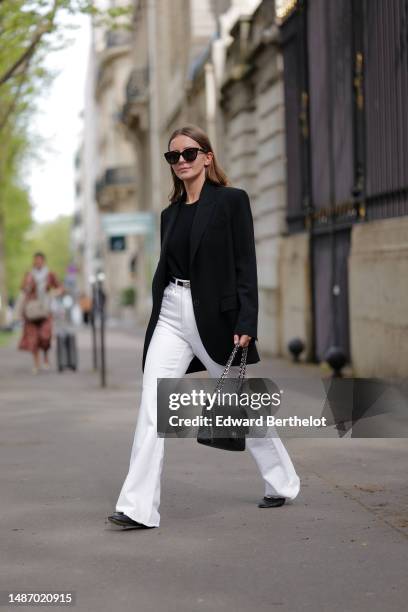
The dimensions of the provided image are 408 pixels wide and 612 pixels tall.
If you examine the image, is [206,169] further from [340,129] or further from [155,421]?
[340,129]

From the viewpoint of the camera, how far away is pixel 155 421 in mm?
6020

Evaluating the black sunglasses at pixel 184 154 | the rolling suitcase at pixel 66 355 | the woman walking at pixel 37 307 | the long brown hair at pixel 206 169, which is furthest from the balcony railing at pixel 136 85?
the black sunglasses at pixel 184 154

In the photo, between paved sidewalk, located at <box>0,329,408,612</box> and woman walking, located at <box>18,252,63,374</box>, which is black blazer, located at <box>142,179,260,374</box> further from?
woman walking, located at <box>18,252,63,374</box>

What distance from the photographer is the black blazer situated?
6105 millimetres

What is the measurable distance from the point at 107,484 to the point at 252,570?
2.46 meters

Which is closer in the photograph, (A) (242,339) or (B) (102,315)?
(A) (242,339)

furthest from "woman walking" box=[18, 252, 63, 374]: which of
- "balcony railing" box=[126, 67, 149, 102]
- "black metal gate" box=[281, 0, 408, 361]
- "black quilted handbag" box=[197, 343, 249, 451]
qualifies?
"balcony railing" box=[126, 67, 149, 102]

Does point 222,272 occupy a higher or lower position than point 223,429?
higher

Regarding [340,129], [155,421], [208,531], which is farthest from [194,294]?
[340,129]

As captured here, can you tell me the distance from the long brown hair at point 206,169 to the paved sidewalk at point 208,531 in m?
1.57

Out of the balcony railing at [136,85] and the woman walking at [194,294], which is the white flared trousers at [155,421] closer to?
the woman walking at [194,294]

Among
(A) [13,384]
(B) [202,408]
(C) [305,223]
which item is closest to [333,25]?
(C) [305,223]

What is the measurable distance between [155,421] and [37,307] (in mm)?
13121

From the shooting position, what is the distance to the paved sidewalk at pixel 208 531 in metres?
4.84
